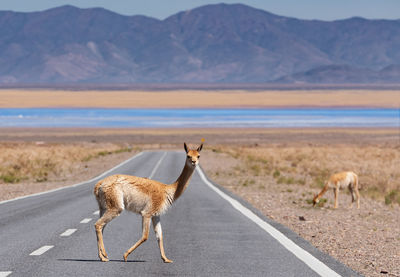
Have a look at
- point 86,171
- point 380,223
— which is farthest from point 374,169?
point 380,223

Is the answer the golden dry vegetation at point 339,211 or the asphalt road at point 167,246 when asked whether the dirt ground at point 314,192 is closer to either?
the golden dry vegetation at point 339,211

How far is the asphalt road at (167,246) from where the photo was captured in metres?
10.1

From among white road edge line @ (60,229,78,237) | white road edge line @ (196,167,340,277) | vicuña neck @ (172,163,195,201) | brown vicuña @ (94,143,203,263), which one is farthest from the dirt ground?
white road edge line @ (60,229,78,237)

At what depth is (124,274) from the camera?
31.9ft

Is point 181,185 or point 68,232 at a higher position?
point 181,185

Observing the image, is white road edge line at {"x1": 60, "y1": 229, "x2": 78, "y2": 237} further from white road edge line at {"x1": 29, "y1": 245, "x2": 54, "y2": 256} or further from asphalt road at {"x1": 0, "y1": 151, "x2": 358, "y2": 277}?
white road edge line at {"x1": 29, "y1": 245, "x2": 54, "y2": 256}

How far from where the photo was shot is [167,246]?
12156 millimetres

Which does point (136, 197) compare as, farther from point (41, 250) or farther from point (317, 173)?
point (317, 173)

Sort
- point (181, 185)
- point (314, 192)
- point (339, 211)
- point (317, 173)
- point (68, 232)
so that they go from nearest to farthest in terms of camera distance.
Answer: point (181, 185) < point (68, 232) < point (339, 211) < point (314, 192) < point (317, 173)

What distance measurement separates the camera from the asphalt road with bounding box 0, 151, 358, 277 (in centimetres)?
1006

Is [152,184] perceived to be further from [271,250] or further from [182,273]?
[271,250]

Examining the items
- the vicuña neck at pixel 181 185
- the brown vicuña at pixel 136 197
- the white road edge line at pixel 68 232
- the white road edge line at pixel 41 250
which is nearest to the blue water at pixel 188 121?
the white road edge line at pixel 68 232

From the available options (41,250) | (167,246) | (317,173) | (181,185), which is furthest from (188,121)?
(181,185)

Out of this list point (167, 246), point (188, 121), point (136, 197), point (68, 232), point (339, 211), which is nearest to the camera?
point (136, 197)
